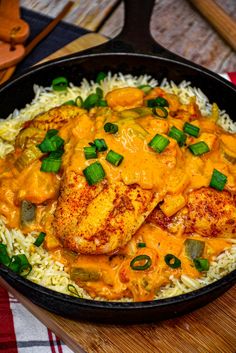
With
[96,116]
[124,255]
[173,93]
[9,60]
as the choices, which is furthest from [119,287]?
[9,60]

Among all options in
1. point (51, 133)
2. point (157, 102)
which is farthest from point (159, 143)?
point (51, 133)

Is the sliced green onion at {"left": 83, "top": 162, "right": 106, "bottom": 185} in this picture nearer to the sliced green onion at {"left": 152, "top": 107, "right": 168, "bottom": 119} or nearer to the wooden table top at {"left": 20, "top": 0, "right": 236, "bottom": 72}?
the sliced green onion at {"left": 152, "top": 107, "right": 168, "bottom": 119}

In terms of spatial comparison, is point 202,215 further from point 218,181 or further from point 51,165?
point 51,165

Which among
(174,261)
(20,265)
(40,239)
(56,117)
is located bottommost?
(20,265)

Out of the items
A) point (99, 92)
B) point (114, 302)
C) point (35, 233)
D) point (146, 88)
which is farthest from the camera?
point (99, 92)

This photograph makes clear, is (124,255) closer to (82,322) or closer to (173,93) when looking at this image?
(82,322)

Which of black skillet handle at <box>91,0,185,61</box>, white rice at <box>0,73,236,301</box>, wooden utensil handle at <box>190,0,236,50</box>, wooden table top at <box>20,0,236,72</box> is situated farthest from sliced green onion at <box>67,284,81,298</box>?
wooden utensil handle at <box>190,0,236,50</box>
